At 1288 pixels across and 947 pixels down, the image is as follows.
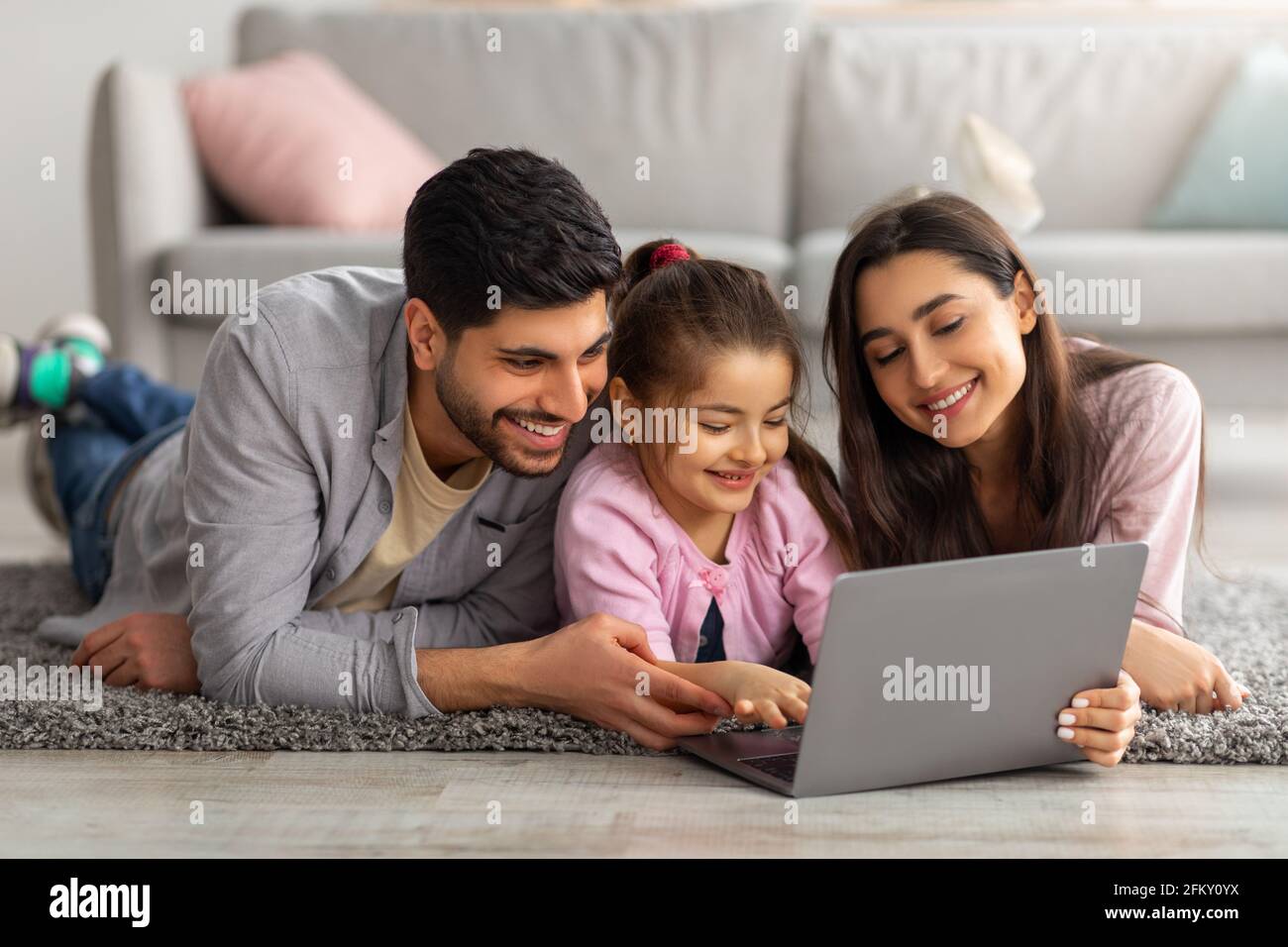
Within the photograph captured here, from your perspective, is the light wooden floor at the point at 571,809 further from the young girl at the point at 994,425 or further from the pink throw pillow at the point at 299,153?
the pink throw pillow at the point at 299,153

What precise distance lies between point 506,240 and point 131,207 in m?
1.67

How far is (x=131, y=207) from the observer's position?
9.10 feet

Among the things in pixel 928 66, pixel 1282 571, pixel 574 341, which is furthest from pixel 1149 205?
pixel 574 341

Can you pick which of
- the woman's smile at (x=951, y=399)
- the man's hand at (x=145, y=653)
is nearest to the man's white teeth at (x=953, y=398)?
the woman's smile at (x=951, y=399)

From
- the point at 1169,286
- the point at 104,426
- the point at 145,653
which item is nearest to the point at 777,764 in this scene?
the point at 145,653

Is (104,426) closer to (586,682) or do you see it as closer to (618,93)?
(586,682)

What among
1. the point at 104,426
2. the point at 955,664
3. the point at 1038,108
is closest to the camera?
the point at 955,664

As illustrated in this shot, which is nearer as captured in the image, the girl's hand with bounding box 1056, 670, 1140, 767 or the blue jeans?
the girl's hand with bounding box 1056, 670, 1140, 767

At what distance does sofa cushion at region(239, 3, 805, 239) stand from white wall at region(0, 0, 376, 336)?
61 centimetres

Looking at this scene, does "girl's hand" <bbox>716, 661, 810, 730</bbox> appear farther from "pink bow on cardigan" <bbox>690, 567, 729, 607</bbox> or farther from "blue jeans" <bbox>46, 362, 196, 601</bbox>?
"blue jeans" <bbox>46, 362, 196, 601</bbox>

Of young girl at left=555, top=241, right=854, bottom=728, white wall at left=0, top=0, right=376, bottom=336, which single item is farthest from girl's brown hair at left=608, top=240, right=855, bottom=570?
white wall at left=0, top=0, right=376, bottom=336

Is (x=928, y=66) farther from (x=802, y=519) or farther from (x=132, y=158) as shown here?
(x=802, y=519)

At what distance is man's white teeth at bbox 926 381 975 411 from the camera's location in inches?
61.0

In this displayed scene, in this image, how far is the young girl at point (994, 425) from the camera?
1533mm
